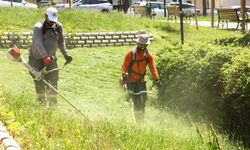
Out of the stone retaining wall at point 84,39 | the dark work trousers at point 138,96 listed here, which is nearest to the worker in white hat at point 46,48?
the dark work trousers at point 138,96

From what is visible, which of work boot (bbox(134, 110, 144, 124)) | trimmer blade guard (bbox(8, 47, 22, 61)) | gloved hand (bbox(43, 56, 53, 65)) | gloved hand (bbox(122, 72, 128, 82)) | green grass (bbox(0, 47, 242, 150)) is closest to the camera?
green grass (bbox(0, 47, 242, 150))

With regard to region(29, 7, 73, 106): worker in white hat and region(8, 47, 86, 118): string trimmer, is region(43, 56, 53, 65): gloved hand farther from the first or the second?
region(8, 47, 86, 118): string trimmer

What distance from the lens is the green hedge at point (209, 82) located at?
8.36 meters

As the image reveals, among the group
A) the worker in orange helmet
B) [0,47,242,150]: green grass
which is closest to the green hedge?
[0,47,242,150]: green grass

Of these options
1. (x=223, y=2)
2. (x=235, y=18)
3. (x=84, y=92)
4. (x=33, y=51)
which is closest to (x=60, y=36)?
(x=33, y=51)

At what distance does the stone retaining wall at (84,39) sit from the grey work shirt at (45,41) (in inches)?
253

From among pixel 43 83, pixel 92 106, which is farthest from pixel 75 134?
pixel 92 106

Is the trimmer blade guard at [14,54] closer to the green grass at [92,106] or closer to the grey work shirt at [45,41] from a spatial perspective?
the grey work shirt at [45,41]

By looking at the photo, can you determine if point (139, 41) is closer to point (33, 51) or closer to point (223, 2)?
point (33, 51)

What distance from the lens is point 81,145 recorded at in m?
5.20

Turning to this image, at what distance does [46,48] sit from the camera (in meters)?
8.67

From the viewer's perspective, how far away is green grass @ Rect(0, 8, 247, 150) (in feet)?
18.4

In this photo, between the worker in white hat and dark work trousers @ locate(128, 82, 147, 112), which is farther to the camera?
dark work trousers @ locate(128, 82, 147, 112)

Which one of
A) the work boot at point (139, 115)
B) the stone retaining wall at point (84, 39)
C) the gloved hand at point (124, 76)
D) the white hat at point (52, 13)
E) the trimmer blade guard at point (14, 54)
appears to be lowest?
the work boot at point (139, 115)
